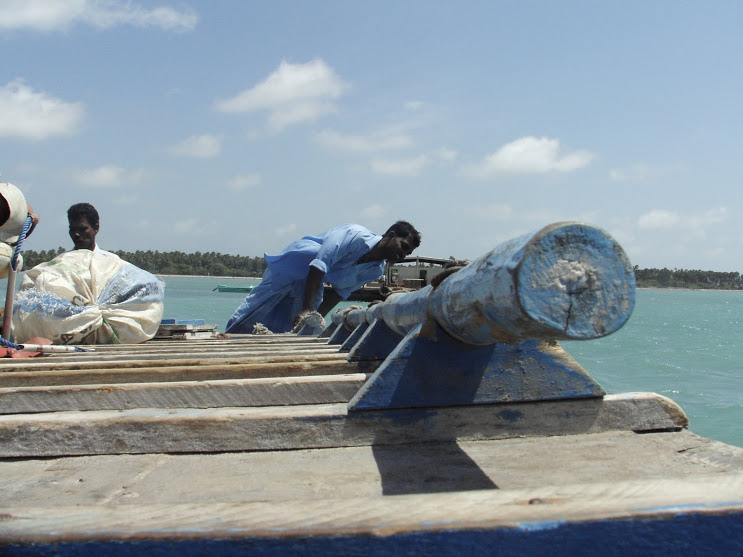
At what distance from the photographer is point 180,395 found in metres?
1.73

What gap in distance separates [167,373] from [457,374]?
1.20 meters

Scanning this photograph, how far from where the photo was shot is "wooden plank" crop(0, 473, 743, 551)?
2.48ft

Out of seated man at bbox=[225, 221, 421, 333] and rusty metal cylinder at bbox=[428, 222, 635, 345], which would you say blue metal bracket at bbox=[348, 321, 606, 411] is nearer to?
rusty metal cylinder at bbox=[428, 222, 635, 345]

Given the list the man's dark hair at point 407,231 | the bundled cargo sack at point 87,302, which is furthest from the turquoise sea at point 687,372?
the bundled cargo sack at point 87,302

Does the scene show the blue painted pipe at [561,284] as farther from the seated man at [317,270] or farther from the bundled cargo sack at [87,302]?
the seated man at [317,270]

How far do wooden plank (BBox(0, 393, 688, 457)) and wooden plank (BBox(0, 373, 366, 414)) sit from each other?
0.29 metres

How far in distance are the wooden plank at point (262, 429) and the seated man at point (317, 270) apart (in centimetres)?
446

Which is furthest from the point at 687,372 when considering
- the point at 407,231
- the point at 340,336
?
the point at 340,336

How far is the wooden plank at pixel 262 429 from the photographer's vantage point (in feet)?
4.32

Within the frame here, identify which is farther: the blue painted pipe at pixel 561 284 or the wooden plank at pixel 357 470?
the wooden plank at pixel 357 470

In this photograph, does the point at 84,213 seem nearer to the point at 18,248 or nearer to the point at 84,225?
the point at 84,225

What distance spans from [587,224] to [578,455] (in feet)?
1.98

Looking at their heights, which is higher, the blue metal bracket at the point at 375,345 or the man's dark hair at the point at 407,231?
the man's dark hair at the point at 407,231

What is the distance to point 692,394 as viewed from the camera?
12.5m
